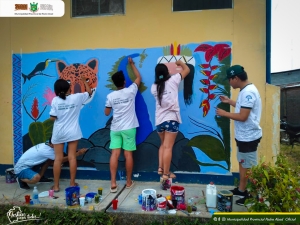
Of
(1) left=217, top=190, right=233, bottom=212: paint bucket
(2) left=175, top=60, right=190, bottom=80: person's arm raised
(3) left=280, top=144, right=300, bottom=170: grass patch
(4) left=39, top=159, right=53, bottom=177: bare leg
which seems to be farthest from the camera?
(3) left=280, top=144, right=300, bottom=170: grass patch

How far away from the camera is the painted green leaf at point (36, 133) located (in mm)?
5021

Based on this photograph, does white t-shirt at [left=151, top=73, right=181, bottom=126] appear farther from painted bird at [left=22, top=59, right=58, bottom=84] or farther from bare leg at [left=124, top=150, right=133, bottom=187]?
painted bird at [left=22, top=59, right=58, bottom=84]

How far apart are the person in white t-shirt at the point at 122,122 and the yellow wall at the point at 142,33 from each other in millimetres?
792

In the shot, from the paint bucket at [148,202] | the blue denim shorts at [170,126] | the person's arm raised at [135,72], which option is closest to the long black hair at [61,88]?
the person's arm raised at [135,72]

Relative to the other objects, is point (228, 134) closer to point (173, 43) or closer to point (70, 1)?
point (173, 43)

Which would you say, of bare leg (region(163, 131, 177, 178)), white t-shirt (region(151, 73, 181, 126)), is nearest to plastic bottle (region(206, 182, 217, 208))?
bare leg (region(163, 131, 177, 178))

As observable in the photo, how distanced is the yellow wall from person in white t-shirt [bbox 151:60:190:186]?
0.66 meters

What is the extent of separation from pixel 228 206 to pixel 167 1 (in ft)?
10.4

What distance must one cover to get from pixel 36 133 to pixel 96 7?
245cm

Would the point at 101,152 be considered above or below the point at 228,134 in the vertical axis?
below

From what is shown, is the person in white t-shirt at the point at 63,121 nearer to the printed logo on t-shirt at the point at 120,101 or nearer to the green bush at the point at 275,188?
the printed logo on t-shirt at the point at 120,101

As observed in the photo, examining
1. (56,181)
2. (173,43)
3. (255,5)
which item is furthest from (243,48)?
(56,181)

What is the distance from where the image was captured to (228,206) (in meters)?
3.32

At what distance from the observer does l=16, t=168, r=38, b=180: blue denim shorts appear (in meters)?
4.29
